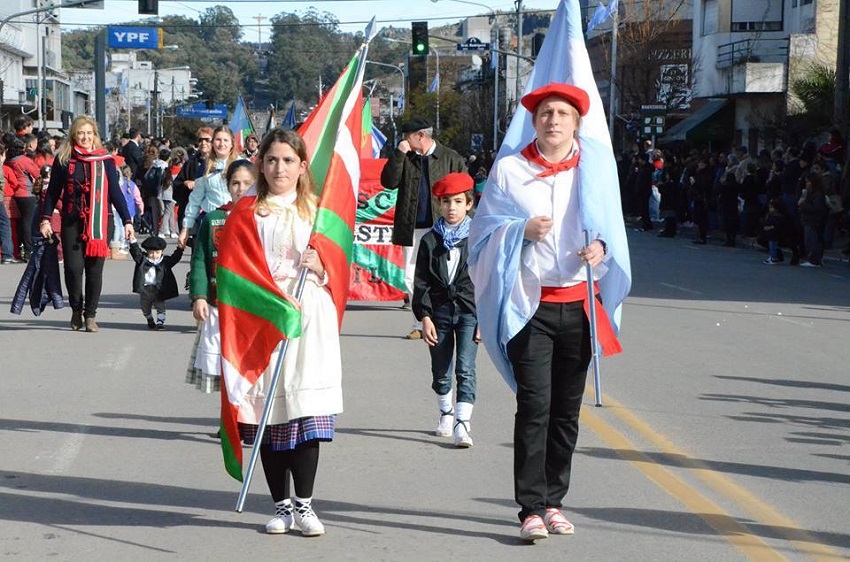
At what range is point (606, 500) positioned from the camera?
22.6ft

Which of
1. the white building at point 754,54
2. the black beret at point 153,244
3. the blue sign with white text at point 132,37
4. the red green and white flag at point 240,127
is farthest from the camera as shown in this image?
the blue sign with white text at point 132,37

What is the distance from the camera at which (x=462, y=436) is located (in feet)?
26.7

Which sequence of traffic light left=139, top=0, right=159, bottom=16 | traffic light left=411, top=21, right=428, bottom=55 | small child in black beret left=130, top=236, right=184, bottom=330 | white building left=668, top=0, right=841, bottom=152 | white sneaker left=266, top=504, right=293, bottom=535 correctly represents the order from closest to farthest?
white sneaker left=266, top=504, right=293, bottom=535
small child in black beret left=130, top=236, right=184, bottom=330
traffic light left=139, top=0, right=159, bottom=16
traffic light left=411, top=21, right=428, bottom=55
white building left=668, top=0, right=841, bottom=152

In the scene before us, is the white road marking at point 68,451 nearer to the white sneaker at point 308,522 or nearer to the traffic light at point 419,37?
the white sneaker at point 308,522

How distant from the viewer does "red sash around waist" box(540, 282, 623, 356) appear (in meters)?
6.10

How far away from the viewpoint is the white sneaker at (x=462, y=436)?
815cm

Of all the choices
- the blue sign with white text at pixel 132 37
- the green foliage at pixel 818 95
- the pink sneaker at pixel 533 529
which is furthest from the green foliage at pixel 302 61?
the pink sneaker at pixel 533 529

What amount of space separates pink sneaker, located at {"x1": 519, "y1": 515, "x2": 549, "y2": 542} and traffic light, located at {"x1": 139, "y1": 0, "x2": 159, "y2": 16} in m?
35.2

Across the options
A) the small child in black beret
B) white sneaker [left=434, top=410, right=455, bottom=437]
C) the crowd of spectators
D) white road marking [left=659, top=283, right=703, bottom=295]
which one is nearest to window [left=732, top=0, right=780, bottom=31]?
the crowd of spectators

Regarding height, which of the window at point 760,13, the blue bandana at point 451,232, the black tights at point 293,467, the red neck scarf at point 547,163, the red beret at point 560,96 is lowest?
the black tights at point 293,467

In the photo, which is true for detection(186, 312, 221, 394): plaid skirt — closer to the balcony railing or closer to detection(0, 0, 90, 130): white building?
the balcony railing

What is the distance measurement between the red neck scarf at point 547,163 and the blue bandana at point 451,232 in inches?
81.7

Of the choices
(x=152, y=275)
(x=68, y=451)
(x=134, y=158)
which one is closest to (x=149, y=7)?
(x=134, y=158)

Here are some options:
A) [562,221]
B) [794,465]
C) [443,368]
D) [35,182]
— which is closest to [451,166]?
[443,368]
